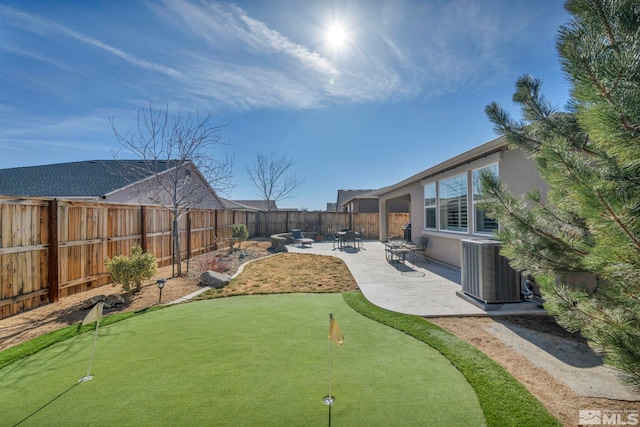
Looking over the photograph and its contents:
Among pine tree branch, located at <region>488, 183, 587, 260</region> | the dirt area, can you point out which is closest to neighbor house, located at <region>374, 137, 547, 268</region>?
pine tree branch, located at <region>488, 183, 587, 260</region>

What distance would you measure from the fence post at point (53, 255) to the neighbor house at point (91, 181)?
5.06m

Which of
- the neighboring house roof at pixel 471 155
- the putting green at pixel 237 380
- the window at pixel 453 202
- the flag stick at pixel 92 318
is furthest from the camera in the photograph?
the window at pixel 453 202

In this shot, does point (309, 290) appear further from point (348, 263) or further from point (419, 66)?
point (419, 66)

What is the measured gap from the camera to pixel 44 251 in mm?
4887

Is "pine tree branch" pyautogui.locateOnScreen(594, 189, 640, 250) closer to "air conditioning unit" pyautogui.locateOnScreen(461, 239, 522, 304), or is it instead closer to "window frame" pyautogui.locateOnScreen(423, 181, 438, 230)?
"air conditioning unit" pyautogui.locateOnScreen(461, 239, 522, 304)

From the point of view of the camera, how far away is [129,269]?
5242 mm

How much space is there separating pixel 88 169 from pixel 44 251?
11855mm

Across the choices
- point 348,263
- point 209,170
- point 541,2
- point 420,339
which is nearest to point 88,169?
point 209,170

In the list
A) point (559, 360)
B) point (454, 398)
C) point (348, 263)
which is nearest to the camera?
point (454, 398)

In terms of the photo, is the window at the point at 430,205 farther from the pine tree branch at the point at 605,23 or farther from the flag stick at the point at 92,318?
the flag stick at the point at 92,318

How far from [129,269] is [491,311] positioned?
708 cm

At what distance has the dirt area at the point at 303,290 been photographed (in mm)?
2263

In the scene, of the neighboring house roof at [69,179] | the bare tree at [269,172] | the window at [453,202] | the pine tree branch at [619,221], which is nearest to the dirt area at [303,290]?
the pine tree branch at [619,221]

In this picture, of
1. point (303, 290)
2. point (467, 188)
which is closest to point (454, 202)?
point (467, 188)
